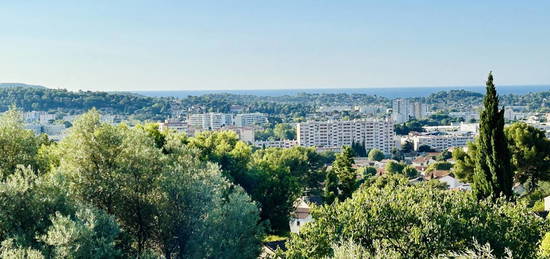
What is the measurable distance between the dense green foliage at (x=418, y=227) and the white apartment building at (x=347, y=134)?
108286mm

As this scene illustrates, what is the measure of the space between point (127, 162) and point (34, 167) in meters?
2.85

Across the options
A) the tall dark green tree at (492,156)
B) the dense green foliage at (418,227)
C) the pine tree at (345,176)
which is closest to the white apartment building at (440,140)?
the pine tree at (345,176)

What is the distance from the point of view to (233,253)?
15.3 metres

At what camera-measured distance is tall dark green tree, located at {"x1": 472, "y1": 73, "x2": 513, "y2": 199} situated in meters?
20.8

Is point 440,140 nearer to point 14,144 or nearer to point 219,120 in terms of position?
point 219,120

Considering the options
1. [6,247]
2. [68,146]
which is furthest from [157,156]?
[6,247]

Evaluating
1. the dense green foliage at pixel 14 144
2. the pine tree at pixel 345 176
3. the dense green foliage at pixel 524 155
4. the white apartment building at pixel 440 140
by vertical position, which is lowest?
the white apartment building at pixel 440 140

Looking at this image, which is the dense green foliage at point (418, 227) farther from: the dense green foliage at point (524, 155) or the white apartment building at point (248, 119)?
the white apartment building at point (248, 119)

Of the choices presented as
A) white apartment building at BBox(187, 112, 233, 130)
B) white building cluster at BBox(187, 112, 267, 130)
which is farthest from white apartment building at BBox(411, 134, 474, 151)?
white apartment building at BBox(187, 112, 233, 130)

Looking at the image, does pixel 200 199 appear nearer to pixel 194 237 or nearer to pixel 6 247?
pixel 194 237

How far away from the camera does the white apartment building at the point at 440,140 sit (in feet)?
380

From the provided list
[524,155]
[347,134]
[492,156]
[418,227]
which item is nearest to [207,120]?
[347,134]

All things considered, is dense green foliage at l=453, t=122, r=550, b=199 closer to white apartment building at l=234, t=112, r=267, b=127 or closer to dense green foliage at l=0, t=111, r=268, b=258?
dense green foliage at l=0, t=111, r=268, b=258

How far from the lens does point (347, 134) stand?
423ft
